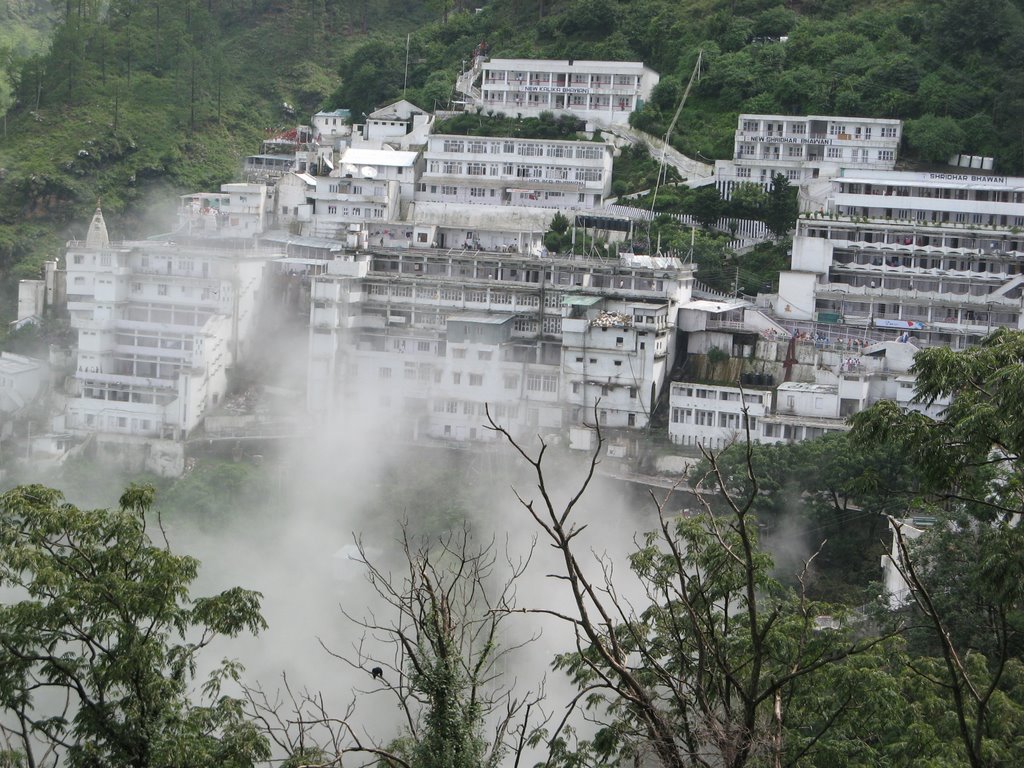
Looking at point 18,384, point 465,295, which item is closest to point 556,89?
point 465,295

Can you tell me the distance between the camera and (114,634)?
9.43m

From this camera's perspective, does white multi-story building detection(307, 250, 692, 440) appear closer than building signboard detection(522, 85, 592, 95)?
Yes

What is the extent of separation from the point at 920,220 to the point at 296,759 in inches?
917

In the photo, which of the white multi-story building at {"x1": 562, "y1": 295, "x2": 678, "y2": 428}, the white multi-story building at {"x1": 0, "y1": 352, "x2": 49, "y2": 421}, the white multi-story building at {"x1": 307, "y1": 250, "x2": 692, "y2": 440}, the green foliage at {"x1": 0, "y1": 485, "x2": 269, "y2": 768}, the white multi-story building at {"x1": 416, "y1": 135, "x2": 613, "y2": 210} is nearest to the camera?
the green foliage at {"x1": 0, "y1": 485, "x2": 269, "y2": 768}

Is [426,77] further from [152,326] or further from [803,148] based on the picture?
A: [152,326]

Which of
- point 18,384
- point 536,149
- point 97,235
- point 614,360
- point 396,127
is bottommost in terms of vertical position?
point 18,384

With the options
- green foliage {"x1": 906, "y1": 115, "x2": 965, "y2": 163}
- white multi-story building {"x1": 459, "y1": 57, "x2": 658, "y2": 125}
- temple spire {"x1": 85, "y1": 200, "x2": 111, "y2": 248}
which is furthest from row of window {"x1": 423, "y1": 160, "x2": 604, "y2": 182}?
temple spire {"x1": 85, "y1": 200, "x2": 111, "y2": 248}

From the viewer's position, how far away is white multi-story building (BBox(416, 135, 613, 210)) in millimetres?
31953

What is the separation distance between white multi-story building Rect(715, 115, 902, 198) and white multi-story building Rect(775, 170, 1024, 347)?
114 inches

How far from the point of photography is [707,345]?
27.4m

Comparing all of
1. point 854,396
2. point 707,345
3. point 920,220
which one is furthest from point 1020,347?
point 920,220

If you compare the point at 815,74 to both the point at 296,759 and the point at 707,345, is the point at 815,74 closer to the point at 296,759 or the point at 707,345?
the point at 707,345

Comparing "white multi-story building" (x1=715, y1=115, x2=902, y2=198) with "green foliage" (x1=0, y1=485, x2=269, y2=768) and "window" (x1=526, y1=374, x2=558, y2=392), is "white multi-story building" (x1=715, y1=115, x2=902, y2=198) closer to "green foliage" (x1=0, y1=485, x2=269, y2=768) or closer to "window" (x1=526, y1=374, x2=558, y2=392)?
"window" (x1=526, y1=374, x2=558, y2=392)

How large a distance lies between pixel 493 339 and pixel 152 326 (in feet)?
22.9
